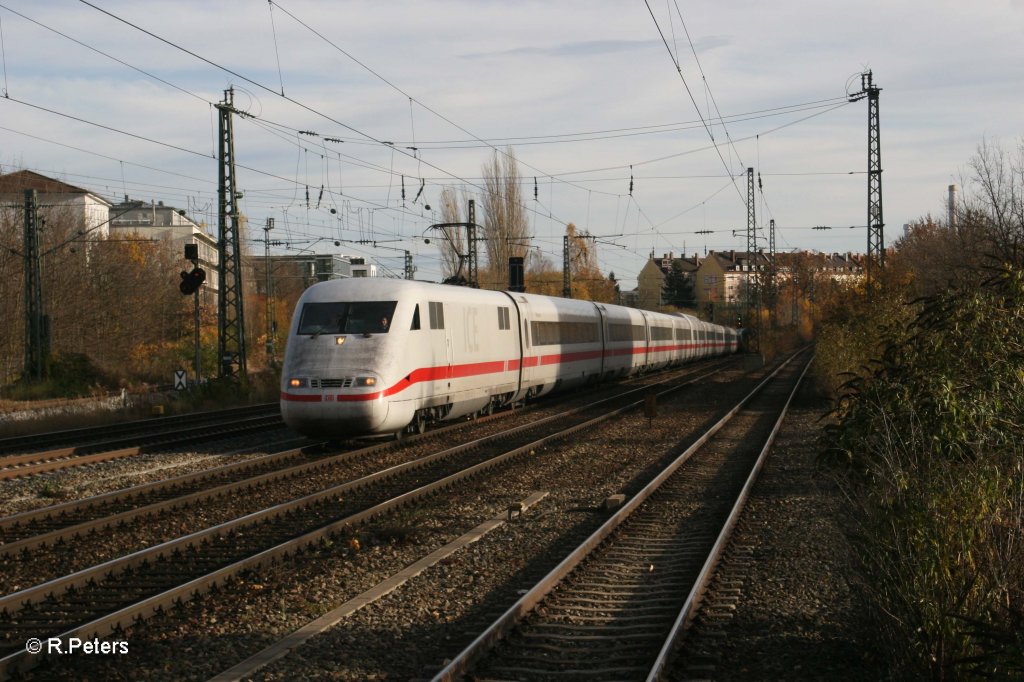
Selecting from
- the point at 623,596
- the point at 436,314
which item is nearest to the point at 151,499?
the point at 623,596

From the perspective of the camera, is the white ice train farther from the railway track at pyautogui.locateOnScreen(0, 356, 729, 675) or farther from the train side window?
the railway track at pyautogui.locateOnScreen(0, 356, 729, 675)

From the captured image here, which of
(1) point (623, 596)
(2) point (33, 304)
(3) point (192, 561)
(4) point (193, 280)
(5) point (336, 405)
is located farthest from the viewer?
(2) point (33, 304)

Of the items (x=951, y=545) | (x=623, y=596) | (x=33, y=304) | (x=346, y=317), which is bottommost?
(x=623, y=596)

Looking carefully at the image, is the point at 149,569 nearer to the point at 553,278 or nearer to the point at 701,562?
the point at 701,562

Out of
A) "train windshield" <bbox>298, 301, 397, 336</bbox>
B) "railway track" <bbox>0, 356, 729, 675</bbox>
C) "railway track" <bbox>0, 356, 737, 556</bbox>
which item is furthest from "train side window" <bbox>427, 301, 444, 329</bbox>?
"railway track" <bbox>0, 356, 729, 675</bbox>

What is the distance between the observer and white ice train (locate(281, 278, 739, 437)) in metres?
16.0

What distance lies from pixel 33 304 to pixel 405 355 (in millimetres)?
20513

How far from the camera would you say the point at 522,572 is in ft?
28.7

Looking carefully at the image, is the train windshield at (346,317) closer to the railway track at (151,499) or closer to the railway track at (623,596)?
the railway track at (151,499)

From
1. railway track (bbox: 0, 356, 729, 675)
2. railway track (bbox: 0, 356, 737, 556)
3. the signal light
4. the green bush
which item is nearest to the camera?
the green bush

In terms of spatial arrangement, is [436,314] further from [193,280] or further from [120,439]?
[193,280]

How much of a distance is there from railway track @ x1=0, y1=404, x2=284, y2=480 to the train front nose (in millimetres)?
3135

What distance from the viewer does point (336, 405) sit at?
51.9 ft

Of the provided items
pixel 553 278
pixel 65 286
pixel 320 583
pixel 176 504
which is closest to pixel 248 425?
pixel 176 504
